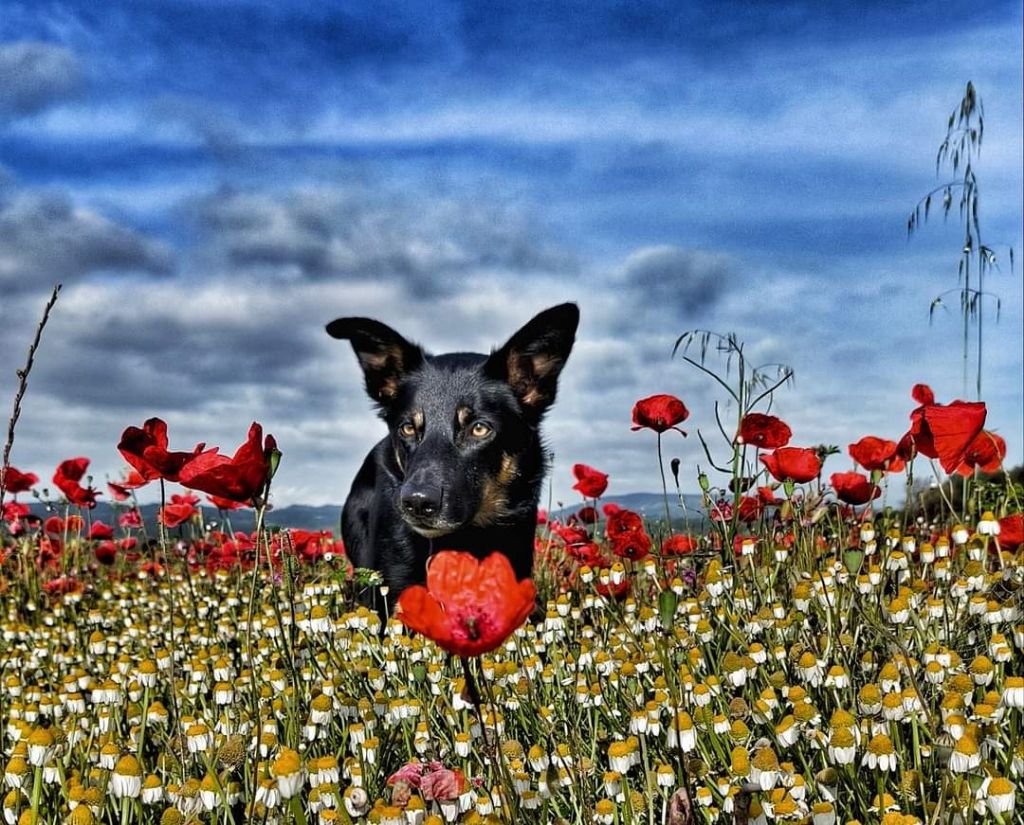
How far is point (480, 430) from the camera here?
5898 millimetres

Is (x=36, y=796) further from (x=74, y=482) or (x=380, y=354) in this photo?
(x=74, y=482)

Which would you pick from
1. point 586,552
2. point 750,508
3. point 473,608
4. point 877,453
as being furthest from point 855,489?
point 473,608

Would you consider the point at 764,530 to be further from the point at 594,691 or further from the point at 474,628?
the point at 474,628

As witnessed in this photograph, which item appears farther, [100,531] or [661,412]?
[100,531]

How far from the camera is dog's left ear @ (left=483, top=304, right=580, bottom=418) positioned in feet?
A: 19.5

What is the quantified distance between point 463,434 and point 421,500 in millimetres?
631

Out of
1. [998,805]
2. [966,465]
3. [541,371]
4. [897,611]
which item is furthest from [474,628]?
[541,371]

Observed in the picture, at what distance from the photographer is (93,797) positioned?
2871 mm

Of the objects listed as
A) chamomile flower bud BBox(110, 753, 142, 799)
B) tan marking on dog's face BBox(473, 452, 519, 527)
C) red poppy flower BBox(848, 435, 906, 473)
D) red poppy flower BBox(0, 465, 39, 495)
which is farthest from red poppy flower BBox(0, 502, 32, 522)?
red poppy flower BBox(848, 435, 906, 473)

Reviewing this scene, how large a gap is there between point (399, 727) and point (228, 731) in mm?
665

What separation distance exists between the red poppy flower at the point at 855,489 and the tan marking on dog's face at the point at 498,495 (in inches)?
81.1

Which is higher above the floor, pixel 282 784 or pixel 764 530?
pixel 764 530

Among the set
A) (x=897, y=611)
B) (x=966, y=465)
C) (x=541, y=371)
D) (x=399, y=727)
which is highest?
(x=541, y=371)

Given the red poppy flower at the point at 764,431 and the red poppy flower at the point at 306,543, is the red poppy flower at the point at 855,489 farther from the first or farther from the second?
the red poppy flower at the point at 306,543
